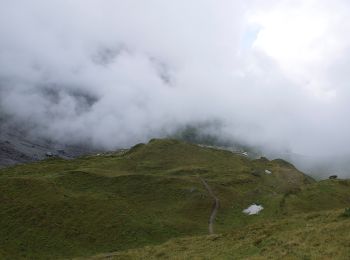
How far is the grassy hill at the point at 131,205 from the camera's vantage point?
285 ft

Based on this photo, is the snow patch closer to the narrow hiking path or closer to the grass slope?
the narrow hiking path

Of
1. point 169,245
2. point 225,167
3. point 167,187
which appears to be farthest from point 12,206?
point 225,167

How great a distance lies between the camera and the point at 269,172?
159750mm

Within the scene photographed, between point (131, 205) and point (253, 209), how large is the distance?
99.9 ft

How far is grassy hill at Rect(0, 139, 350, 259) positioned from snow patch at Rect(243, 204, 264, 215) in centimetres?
154

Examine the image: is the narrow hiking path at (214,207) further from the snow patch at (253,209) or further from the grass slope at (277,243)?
the grass slope at (277,243)

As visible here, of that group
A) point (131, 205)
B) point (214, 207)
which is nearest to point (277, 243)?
point (214, 207)

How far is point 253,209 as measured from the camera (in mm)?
110875

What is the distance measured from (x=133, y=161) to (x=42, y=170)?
112 feet

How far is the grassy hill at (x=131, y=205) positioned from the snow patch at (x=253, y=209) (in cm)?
154

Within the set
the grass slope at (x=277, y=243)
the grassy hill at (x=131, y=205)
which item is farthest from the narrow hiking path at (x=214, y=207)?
the grass slope at (x=277, y=243)

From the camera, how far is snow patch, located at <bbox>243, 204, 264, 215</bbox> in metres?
109

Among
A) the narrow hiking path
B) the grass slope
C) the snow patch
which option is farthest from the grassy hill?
the grass slope

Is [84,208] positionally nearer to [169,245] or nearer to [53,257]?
[53,257]
